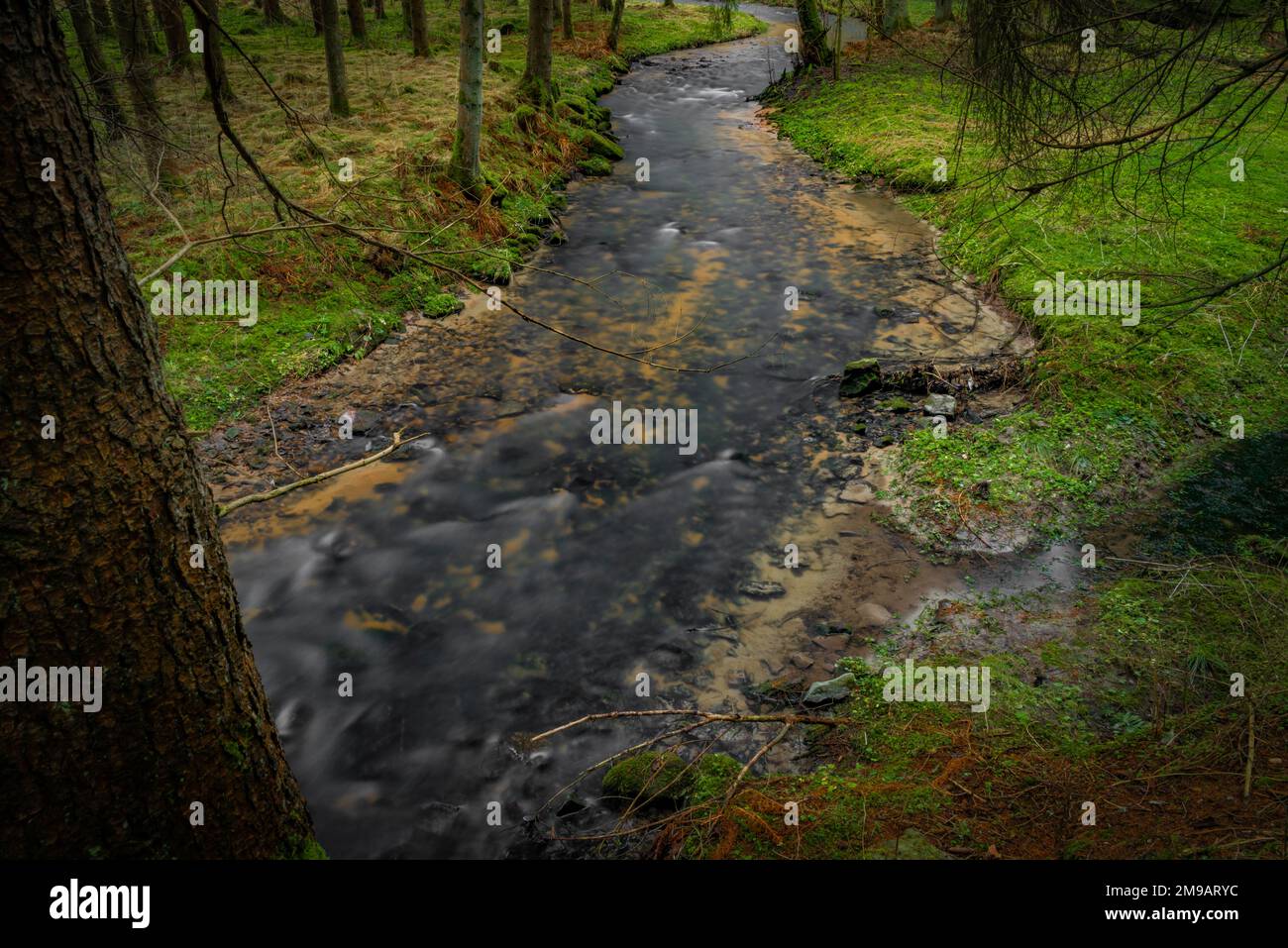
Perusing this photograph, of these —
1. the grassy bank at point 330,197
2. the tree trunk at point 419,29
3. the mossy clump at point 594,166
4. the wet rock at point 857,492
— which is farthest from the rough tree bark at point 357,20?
the wet rock at point 857,492

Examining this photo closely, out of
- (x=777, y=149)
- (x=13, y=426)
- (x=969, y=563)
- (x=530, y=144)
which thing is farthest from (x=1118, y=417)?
(x=777, y=149)

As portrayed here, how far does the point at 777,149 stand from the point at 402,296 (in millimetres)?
12339

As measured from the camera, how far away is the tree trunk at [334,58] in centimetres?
1374

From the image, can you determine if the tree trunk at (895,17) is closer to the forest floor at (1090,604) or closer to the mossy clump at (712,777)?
the forest floor at (1090,604)

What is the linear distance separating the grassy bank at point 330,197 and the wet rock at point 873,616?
3.73 metres

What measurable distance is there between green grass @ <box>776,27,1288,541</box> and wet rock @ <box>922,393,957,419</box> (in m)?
0.32

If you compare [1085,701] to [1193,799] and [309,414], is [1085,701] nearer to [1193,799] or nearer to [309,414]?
[1193,799]

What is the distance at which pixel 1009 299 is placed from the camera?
10.5 m

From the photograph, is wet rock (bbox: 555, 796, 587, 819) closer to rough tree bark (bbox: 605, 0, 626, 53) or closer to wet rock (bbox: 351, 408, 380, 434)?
wet rock (bbox: 351, 408, 380, 434)

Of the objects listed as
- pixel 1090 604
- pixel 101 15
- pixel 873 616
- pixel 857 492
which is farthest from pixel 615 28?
pixel 1090 604

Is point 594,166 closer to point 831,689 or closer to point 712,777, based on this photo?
point 831,689

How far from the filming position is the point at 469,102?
11.8 m

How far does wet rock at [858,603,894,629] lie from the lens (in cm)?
585

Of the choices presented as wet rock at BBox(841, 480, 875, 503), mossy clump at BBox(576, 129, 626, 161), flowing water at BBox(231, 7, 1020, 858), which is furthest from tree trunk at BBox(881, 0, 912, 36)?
wet rock at BBox(841, 480, 875, 503)
